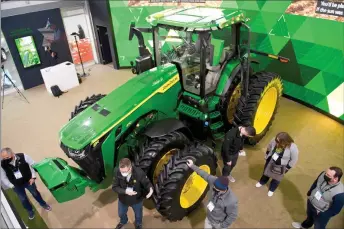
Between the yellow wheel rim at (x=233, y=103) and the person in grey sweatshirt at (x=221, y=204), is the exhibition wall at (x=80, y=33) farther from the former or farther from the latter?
the person in grey sweatshirt at (x=221, y=204)

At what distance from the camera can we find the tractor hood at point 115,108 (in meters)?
3.39

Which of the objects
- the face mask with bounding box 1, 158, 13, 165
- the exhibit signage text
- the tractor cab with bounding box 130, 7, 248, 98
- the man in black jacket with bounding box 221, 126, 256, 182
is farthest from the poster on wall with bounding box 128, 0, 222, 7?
the face mask with bounding box 1, 158, 13, 165

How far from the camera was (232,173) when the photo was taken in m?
4.48

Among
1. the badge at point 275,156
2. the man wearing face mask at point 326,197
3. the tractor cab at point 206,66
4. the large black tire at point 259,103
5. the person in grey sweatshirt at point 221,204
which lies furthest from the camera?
the large black tire at point 259,103

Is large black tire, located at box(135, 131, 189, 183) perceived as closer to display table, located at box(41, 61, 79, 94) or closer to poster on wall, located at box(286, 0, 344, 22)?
poster on wall, located at box(286, 0, 344, 22)

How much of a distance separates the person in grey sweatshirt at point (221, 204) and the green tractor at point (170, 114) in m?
0.49

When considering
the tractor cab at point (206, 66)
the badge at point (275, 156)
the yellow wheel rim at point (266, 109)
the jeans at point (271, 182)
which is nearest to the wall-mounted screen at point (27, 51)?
the tractor cab at point (206, 66)

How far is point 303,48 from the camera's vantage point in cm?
572

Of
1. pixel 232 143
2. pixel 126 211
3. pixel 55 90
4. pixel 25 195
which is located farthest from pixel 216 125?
pixel 55 90

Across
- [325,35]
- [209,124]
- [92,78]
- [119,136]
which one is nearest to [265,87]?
[209,124]

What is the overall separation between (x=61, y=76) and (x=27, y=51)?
1.16 meters

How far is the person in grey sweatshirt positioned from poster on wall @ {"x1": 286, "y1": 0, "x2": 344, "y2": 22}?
3987 mm

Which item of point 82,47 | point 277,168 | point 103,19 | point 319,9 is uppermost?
point 319,9

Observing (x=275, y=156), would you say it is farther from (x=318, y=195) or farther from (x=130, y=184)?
(x=130, y=184)
